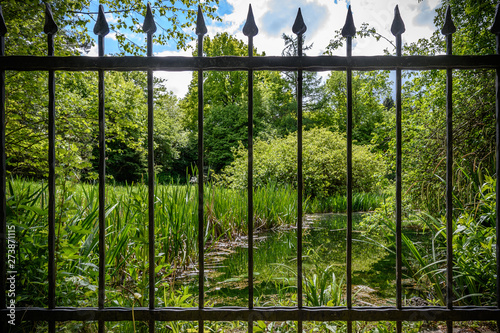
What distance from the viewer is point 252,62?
1376 mm

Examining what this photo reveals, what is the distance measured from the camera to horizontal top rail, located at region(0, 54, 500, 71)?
1.37 meters

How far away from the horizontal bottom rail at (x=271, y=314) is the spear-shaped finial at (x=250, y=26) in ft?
4.35

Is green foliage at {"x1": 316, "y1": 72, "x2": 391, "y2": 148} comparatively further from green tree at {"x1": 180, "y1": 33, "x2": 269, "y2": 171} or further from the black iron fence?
the black iron fence

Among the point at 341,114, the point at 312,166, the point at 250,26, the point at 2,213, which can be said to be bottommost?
the point at 2,213

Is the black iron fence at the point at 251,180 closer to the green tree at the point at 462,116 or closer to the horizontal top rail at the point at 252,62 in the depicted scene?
the horizontal top rail at the point at 252,62

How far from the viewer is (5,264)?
1.45 m

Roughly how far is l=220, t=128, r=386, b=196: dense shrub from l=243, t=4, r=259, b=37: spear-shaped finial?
630cm

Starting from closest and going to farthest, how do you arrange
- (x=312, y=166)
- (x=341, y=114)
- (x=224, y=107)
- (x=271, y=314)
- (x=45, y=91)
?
(x=271, y=314) < (x=45, y=91) < (x=312, y=166) < (x=224, y=107) < (x=341, y=114)

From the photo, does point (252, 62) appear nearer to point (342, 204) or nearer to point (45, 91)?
point (45, 91)

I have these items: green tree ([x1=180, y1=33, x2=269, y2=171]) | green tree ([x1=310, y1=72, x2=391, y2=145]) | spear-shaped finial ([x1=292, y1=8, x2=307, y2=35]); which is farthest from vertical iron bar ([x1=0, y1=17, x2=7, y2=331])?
green tree ([x1=310, y1=72, x2=391, y2=145])

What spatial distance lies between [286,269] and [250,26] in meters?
2.21

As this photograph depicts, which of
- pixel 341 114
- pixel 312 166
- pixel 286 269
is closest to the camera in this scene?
pixel 286 269

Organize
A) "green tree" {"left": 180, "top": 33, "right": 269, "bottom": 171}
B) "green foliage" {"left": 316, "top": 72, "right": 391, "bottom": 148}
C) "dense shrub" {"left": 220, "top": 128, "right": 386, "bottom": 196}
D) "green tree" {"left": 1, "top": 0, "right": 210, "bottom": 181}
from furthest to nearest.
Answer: "green foliage" {"left": 316, "top": 72, "right": 391, "bottom": 148} < "green tree" {"left": 180, "top": 33, "right": 269, "bottom": 171} < "dense shrub" {"left": 220, "top": 128, "right": 386, "bottom": 196} < "green tree" {"left": 1, "top": 0, "right": 210, "bottom": 181}

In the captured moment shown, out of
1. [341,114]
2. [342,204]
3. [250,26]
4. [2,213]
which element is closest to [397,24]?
[250,26]
